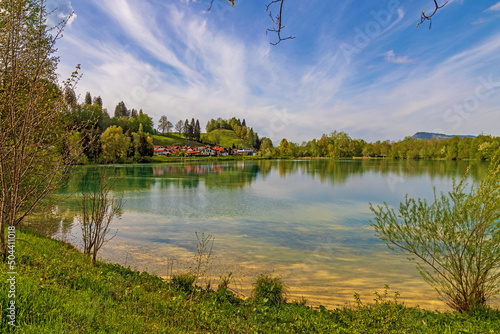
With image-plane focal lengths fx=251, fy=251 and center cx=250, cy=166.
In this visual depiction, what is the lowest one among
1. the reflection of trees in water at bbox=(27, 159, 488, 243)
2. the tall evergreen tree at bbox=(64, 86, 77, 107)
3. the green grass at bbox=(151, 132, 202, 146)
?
the reflection of trees in water at bbox=(27, 159, 488, 243)

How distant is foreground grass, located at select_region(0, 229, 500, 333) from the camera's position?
3693 mm

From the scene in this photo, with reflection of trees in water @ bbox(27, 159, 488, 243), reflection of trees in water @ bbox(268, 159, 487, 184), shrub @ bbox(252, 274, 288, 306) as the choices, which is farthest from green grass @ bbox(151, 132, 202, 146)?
shrub @ bbox(252, 274, 288, 306)

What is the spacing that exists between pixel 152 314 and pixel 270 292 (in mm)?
3618

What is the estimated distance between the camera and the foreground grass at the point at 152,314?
369 cm

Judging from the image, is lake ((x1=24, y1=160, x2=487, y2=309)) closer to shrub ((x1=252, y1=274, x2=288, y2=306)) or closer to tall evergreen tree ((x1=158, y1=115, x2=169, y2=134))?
shrub ((x1=252, y1=274, x2=288, y2=306))

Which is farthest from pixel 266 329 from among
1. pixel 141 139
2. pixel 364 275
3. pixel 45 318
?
pixel 141 139

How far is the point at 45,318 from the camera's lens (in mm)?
3516

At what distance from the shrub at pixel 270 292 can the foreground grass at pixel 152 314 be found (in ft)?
0.97

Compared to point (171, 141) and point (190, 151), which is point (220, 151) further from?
point (171, 141)

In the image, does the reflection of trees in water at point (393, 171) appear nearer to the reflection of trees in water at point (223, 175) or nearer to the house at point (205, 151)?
the reflection of trees in water at point (223, 175)

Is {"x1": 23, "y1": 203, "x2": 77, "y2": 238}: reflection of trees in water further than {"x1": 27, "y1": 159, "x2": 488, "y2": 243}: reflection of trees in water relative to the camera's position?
No

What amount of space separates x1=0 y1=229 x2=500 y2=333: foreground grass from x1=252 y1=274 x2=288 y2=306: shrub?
295 millimetres

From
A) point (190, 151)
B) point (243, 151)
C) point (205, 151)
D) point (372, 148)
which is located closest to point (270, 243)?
point (190, 151)

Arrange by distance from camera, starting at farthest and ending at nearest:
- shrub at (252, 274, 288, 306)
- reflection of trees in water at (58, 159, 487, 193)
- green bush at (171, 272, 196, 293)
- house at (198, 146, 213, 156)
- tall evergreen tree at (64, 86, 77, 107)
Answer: house at (198, 146, 213, 156) < reflection of trees in water at (58, 159, 487, 193) < green bush at (171, 272, 196, 293) < shrub at (252, 274, 288, 306) < tall evergreen tree at (64, 86, 77, 107)
